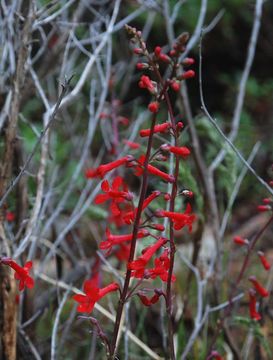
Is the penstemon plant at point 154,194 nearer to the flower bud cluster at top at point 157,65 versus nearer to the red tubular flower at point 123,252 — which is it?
the flower bud cluster at top at point 157,65

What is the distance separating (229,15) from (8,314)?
454 cm

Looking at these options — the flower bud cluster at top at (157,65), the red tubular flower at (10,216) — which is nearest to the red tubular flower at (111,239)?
the flower bud cluster at top at (157,65)

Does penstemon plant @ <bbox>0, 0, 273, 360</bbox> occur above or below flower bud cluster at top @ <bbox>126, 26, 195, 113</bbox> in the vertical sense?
below

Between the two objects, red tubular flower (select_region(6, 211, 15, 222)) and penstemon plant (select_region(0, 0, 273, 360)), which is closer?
penstemon plant (select_region(0, 0, 273, 360))

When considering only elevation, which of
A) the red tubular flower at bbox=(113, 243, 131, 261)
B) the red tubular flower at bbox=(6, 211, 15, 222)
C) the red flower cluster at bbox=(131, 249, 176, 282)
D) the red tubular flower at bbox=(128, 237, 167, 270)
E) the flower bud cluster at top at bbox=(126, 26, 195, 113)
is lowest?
the red tubular flower at bbox=(113, 243, 131, 261)

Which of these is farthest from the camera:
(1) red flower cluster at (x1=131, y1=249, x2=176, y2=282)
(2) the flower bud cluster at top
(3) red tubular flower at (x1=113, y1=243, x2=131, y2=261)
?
(3) red tubular flower at (x1=113, y1=243, x2=131, y2=261)

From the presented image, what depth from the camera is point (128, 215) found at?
1610mm

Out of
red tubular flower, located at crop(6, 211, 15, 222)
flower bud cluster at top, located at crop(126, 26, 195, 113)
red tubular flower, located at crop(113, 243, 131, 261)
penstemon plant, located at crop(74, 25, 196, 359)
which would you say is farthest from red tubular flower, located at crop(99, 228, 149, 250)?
red tubular flower, located at crop(113, 243, 131, 261)

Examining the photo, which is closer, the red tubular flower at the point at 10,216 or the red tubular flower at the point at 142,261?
the red tubular flower at the point at 142,261

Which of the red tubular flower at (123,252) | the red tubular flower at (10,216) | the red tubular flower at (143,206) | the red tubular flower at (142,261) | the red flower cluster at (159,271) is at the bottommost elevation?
the red tubular flower at (123,252)

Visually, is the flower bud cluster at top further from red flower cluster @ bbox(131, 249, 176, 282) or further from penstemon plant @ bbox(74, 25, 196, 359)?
red flower cluster @ bbox(131, 249, 176, 282)

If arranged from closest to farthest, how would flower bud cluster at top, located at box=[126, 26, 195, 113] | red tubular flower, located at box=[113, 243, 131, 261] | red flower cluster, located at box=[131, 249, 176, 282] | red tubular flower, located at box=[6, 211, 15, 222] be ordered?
flower bud cluster at top, located at box=[126, 26, 195, 113] < red flower cluster, located at box=[131, 249, 176, 282] < red tubular flower, located at box=[6, 211, 15, 222] < red tubular flower, located at box=[113, 243, 131, 261]

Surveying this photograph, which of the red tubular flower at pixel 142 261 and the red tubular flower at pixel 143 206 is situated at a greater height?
the red tubular flower at pixel 143 206

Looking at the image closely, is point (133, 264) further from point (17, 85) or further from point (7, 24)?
point (7, 24)
